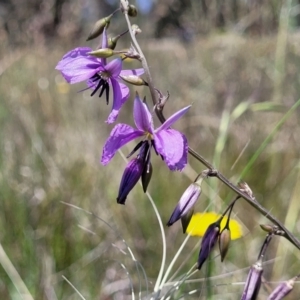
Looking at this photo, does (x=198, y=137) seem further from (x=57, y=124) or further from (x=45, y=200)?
(x=45, y=200)

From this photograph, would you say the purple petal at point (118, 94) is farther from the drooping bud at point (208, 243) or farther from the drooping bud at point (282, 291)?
the drooping bud at point (282, 291)

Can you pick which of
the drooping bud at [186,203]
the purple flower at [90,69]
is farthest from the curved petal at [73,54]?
the drooping bud at [186,203]

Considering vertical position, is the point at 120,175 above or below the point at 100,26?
below

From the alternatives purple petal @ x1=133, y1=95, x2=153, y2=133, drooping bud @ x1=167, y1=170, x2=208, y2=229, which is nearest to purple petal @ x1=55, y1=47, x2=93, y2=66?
purple petal @ x1=133, y1=95, x2=153, y2=133

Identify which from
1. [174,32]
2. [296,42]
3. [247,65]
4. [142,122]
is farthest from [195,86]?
[142,122]

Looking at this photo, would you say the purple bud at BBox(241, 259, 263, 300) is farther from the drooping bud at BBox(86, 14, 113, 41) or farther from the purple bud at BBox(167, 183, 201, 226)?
the drooping bud at BBox(86, 14, 113, 41)

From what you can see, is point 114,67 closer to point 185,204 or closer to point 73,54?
point 73,54

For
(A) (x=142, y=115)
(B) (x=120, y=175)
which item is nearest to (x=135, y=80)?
(A) (x=142, y=115)
